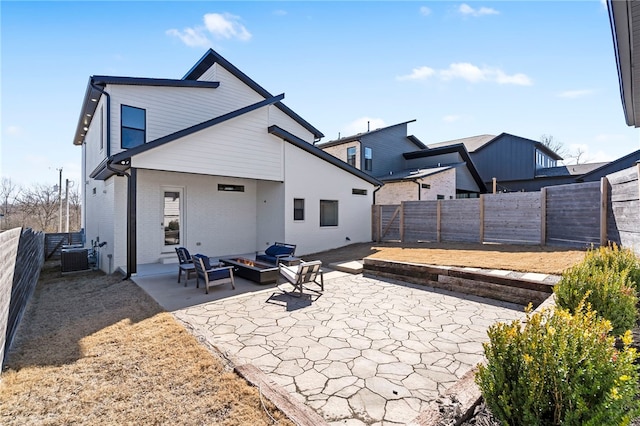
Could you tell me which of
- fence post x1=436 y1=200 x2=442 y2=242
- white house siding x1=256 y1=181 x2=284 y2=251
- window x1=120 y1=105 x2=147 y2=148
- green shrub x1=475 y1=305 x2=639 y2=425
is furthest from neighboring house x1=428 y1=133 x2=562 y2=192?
green shrub x1=475 y1=305 x2=639 y2=425

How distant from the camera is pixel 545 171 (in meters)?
25.4

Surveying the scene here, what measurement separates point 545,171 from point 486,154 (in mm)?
5034

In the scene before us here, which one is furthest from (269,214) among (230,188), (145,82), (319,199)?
(145,82)

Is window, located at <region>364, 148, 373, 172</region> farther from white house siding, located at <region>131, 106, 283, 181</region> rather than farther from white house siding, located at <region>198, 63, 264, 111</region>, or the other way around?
white house siding, located at <region>131, 106, 283, 181</region>

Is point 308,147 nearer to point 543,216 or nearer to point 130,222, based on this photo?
point 130,222

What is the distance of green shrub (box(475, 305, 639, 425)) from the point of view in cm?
170

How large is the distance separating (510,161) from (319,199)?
2117cm

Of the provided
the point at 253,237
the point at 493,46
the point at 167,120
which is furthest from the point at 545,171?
the point at 167,120

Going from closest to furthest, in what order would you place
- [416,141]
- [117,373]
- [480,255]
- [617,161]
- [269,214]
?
[117,373], [480,255], [269,214], [617,161], [416,141]

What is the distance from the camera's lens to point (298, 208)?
38.5ft

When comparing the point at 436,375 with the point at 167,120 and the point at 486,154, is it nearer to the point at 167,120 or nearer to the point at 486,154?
the point at 167,120

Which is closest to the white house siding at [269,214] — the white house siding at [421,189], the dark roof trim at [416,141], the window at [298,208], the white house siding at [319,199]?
the white house siding at [319,199]

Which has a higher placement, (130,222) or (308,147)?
(308,147)

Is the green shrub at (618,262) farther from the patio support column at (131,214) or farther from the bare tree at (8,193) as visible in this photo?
the bare tree at (8,193)
